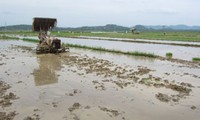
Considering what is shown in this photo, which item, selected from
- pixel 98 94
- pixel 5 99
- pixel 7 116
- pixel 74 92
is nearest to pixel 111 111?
pixel 98 94

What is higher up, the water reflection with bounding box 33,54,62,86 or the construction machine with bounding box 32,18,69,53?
the construction machine with bounding box 32,18,69,53

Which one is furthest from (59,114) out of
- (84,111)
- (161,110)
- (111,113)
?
(161,110)

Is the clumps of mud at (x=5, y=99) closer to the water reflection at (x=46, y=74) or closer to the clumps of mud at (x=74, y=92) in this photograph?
the water reflection at (x=46, y=74)

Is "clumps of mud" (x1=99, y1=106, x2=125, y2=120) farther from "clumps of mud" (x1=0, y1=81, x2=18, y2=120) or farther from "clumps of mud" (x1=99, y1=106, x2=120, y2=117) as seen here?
"clumps of mud" (x1=0, y1=81, x2=18, y2=120)

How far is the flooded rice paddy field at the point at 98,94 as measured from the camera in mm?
7164

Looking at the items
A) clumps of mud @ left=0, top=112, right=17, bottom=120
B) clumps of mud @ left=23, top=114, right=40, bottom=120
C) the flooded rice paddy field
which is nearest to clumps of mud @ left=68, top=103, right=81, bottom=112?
the flooded rice paddy field

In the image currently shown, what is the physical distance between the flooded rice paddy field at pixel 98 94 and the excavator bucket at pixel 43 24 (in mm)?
9116

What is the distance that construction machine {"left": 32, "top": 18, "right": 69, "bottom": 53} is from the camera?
21734mm

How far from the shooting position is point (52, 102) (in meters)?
8.13

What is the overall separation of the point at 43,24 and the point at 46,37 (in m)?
1.46

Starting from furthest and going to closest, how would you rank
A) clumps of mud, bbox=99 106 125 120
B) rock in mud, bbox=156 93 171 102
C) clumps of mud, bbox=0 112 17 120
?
rock in mud, bbox=156 93 171 102 < clumps of mud, bbox=99 106 125 120 < clumps of mud, bbox=0 112 17 120

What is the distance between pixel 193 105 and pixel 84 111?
141 inches

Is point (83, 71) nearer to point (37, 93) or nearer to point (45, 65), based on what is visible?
point (45, 65)

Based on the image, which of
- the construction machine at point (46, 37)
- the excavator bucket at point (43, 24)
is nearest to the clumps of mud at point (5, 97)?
the construction machine at point (46, 37)
